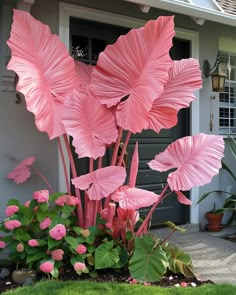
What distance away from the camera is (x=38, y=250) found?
3.54 m

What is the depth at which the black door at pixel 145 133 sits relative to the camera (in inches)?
188

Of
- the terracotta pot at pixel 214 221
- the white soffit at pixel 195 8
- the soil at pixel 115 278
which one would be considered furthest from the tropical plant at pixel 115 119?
the terracotta pot at pixel 214 221

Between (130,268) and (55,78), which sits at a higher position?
(55,78)

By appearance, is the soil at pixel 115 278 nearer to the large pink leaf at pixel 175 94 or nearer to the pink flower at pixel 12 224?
the pink flower at pixel 12 224

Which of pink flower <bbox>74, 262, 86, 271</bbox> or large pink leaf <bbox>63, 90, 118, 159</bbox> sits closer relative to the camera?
pink flower <bbox>74, 262, 86, 271</bbox>

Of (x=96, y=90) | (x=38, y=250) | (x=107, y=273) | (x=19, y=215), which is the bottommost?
(x=107, y=273)

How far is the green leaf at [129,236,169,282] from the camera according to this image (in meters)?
3.44

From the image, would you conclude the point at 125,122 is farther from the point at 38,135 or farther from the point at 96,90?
the point at 38,135

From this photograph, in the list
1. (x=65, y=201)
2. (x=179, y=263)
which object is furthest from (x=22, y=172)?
(x=179, y=263)

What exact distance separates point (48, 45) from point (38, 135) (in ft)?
3.28

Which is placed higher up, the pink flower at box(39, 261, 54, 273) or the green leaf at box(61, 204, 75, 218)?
the green leaf at box(61, 204, 75, 218)

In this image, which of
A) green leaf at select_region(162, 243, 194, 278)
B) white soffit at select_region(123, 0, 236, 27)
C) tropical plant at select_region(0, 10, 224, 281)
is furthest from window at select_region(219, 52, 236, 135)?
green leaf at select_region(162, 243, 194, 278)

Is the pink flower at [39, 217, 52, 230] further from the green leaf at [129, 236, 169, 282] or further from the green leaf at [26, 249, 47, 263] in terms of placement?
the green leaf at [129, 236, 169, 282]

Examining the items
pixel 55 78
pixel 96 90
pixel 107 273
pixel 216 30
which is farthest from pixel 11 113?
pixel 216 30
